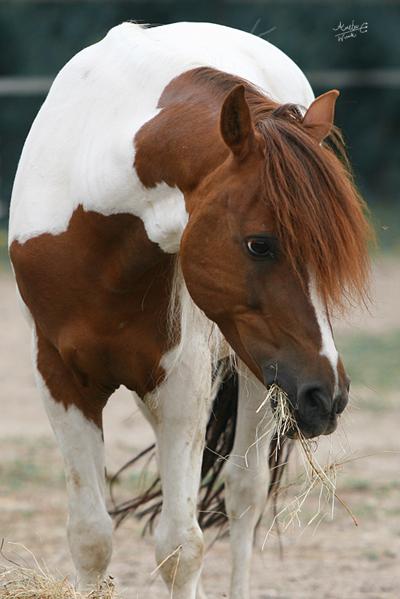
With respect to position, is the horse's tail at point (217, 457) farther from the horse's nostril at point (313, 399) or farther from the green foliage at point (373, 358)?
the green foliage at point (373, 358)

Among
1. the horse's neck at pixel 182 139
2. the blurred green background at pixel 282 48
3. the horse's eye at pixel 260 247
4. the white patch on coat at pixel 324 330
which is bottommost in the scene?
the blurred green background at pixel 282 48

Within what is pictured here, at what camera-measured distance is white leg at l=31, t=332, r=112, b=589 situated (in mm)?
3514

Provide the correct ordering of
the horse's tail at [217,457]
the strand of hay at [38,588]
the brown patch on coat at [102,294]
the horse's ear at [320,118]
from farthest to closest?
1. the horse's tail at [217,457]
2. the brown patch on coat at [102,294]
3. the strand of hay at [38,588]
4. the horse's ear at [320,118]

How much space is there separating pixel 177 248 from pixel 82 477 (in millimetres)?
839

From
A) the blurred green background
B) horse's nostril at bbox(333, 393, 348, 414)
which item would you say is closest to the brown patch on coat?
horse's nostril at bbox(333, 393, 348, 414)

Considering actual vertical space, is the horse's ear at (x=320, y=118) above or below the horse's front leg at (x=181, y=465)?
above

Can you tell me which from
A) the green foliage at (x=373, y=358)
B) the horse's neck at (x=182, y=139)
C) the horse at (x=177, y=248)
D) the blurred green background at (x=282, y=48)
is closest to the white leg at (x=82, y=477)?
the horse at (x=177, y=248)

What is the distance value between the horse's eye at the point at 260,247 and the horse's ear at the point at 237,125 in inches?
8.5

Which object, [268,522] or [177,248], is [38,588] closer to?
[177,248]

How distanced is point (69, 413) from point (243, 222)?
3.46ft

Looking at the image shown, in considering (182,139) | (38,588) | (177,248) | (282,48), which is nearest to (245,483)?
(38,588)

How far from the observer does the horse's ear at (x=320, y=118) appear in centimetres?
288

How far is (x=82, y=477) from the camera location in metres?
3.55

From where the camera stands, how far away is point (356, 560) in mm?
4637
